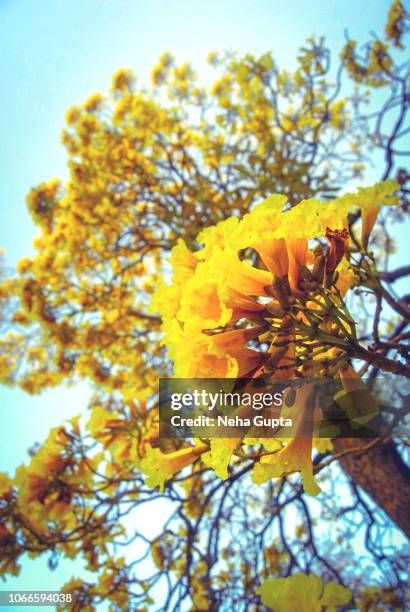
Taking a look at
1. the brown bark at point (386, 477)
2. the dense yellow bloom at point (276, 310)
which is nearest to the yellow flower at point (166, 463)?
the dense yellow bloom at point (276, 310)

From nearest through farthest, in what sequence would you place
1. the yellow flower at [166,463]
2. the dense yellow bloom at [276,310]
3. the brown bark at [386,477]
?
the dense yellow bloom at [276,310] → the yellow flower at [166,463] → the brown bark at [386,477]

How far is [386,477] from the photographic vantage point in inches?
108

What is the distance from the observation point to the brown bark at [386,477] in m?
2.63

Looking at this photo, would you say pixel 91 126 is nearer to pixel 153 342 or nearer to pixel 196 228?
pixel 196 228

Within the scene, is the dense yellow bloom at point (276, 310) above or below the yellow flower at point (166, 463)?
above

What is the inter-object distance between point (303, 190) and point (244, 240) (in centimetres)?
308

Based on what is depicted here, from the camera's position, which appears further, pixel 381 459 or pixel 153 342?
pixel 153 342

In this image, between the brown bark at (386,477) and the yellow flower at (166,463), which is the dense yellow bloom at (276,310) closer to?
the yellow flower at (166,463)

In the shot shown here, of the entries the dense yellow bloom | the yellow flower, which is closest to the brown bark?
the yellow flower

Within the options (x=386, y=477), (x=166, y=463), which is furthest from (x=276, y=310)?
(x=386, y=477)

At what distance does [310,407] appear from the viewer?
1032 millimetres

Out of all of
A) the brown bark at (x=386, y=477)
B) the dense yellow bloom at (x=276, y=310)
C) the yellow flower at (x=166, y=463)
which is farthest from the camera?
the brown bark at (x=386, y=477)

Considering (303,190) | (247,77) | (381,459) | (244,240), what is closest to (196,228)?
(303,190)

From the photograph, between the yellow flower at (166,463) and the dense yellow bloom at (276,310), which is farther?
the yellow flower at (166,463)
